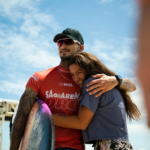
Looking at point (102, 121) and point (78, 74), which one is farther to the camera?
point (78, 74)

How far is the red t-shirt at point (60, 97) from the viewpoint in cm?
299

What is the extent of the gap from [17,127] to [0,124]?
15.4m

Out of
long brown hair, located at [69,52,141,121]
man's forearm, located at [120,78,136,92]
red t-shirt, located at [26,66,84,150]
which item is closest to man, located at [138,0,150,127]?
long brown hair, located at [69,52,141,121]

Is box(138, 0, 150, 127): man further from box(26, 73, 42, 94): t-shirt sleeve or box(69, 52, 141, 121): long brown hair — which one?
box(26, 73, 42, 94): t-shirt sleeve

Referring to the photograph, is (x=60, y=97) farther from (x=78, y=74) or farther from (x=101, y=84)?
(x=101, y=84)

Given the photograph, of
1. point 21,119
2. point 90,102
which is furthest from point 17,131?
point 90,102

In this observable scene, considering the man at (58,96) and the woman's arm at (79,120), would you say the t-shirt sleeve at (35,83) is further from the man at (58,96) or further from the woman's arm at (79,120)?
the woman's arm at (79,120)

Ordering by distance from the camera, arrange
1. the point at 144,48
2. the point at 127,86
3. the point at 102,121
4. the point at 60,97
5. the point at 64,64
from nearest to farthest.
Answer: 1. the point at 144,48
2. the point at 102,121
3. the point at 127,86
4. the point at 60,97
5. the point at 64,64

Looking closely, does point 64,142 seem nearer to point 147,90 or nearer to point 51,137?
point 51,137

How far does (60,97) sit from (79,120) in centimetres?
62

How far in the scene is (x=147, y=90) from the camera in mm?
611

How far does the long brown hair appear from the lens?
290 centimetres

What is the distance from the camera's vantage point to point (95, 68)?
2914mm

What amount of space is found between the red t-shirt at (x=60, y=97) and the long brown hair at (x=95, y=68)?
0.42 meters
